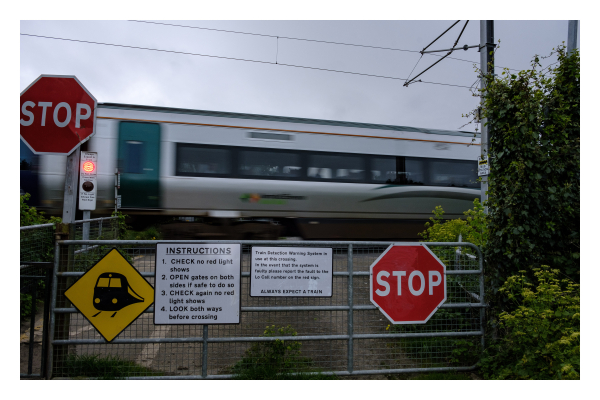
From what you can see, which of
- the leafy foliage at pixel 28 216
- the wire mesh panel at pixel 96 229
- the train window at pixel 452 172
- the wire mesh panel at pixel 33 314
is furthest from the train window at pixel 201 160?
the train window at pixel 452 172

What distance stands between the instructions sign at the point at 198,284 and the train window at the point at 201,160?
18.8ft

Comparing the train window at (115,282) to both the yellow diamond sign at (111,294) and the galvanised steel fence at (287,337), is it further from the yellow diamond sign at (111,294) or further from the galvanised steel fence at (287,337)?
the galvanised steel fence at (287,337)

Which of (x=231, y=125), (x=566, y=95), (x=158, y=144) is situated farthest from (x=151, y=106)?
(x=566, y=95)

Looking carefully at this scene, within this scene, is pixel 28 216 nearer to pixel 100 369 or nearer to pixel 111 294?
pixel 111 294

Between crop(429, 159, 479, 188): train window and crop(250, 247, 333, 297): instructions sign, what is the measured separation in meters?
8.24

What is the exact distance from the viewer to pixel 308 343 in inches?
154

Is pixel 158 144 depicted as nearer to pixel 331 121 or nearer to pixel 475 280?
pixel 331 121

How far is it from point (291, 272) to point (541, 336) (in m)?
2.30

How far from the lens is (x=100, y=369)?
3.25 metres

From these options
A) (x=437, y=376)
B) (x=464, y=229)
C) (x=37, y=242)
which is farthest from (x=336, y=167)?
(x=37, y=242)

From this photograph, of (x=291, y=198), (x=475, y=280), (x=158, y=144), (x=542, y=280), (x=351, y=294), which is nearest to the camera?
(x=542, y=280)

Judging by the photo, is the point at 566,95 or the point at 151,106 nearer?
the point at 566,95

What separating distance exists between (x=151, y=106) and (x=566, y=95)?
A: 8437mm

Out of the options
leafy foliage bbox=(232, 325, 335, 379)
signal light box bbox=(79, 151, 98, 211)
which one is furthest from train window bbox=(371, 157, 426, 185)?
leafy foliage bbox=(232, 325, 335, 379)
